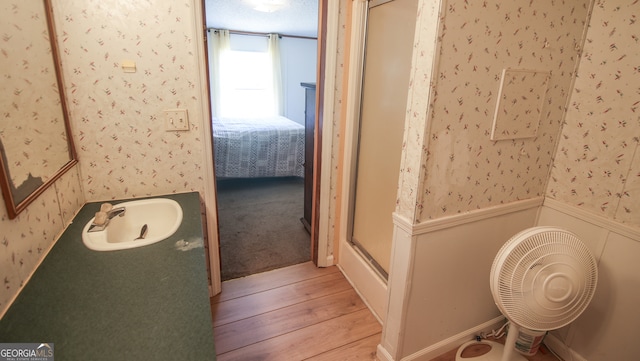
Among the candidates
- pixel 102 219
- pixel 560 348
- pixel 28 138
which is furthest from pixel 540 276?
pixel 28 138

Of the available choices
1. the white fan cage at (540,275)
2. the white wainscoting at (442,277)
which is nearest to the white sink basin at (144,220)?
the white wainscoting at (442,277)

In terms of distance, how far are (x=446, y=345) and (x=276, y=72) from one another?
5850mm

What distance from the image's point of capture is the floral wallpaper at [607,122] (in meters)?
1.28

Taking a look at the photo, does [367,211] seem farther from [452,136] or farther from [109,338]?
[109,338]

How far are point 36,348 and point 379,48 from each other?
182 cm

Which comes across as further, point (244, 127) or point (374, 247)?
point (244, 127)

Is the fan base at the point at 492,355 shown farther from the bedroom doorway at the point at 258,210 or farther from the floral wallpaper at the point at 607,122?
the bedroom doorway at the point at 258,210

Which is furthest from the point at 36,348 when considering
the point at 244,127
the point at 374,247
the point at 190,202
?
the point at 244,127

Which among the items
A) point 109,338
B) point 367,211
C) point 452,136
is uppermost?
point 452,136

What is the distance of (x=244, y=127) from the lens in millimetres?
4289

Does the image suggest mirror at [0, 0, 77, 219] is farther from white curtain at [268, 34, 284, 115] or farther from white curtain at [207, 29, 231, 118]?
white curtain at [268, 34, 284, 115]

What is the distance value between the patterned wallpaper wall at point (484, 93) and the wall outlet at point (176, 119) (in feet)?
3.76

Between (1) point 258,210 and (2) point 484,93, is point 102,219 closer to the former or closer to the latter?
(2) point 484,93

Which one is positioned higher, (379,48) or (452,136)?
(379,48)
